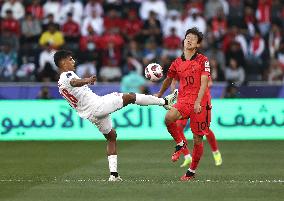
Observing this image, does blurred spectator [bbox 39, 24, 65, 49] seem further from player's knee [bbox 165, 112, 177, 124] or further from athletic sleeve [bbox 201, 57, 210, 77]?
athletic sleeve [bbox 201, 57, 210, 77]

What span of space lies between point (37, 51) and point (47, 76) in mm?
1307

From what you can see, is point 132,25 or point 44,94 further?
point 132,25

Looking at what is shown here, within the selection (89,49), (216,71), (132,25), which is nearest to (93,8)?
(132,25)

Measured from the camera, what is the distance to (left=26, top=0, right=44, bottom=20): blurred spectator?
27047 mm

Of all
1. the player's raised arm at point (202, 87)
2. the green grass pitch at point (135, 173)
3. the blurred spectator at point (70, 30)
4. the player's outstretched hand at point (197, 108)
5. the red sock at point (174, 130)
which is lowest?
the green grass pitch at point (135, 173)

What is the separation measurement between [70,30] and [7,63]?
6.91ft

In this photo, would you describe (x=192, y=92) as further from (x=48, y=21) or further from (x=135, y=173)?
(x=48, y=21)

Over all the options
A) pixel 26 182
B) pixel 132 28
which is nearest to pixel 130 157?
pixel 26 182

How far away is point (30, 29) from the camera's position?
26.7 metres

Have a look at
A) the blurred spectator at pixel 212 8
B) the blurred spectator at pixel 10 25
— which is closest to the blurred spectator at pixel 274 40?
the blurred spectator at pixel 212 8

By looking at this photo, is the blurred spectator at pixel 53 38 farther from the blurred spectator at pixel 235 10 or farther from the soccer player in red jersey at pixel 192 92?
the soccer player in red jersey at pixel 192 92

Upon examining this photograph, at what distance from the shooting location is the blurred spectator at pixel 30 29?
Answer: 26609 mm

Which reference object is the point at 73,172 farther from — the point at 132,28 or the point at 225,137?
the point at 132,28

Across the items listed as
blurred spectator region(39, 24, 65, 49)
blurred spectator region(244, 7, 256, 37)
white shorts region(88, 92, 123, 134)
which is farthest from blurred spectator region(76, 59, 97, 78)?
white shorts region(88, 92, 123, 134)
